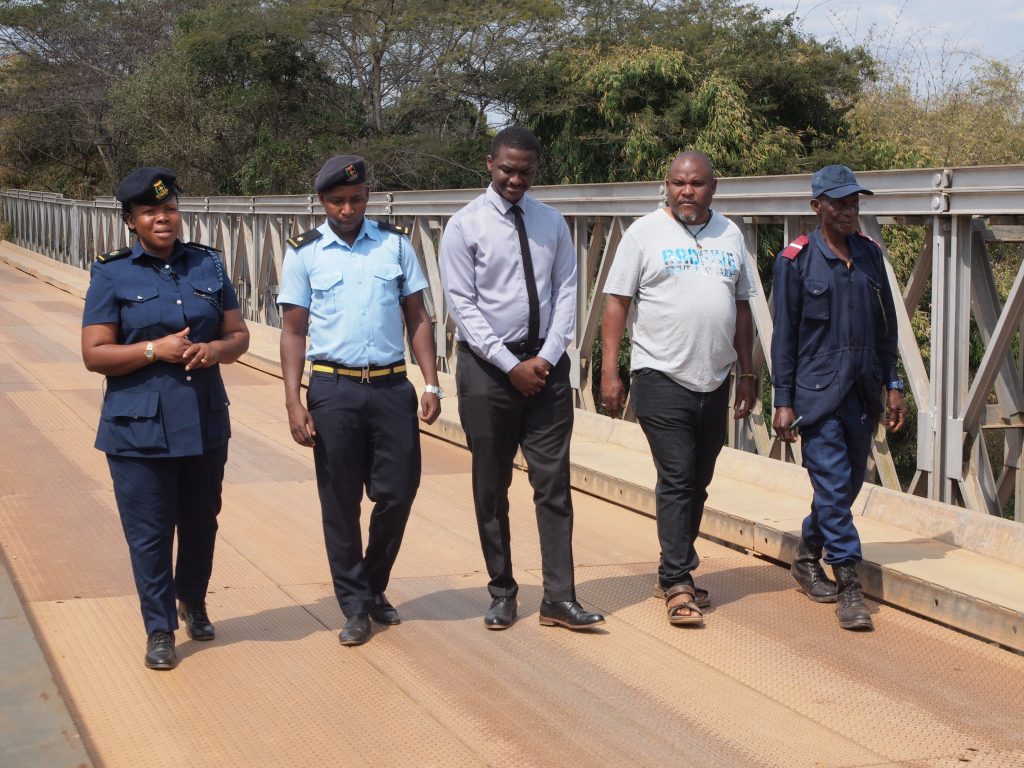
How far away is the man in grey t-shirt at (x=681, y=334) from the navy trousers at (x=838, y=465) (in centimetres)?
41

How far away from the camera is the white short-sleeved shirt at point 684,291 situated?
546 centimetres

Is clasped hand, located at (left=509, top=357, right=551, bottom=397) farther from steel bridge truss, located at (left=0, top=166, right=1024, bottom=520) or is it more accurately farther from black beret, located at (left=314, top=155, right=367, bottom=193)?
steel bridge truss, located at (left=0, top=166, right=1024, bottom=520)

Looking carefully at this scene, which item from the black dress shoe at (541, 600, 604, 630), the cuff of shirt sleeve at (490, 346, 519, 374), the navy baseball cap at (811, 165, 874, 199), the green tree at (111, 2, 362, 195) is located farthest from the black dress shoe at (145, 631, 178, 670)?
the green tree at (111, 2, 362, 195)

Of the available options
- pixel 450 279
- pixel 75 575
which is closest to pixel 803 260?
pixel 450 279

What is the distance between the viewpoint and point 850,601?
553cm

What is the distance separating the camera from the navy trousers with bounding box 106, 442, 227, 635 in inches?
191

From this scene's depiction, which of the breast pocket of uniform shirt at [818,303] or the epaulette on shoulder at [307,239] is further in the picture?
the breast pocket of uniform shirt at [818,303]

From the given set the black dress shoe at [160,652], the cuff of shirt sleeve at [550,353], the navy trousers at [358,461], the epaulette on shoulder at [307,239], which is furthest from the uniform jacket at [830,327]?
the black dress shoe at [160,652]

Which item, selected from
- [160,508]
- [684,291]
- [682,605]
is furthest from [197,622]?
[684,291]

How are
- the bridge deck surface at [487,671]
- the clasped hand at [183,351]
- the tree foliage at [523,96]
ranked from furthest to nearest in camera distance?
the tree foliage at [523,96] → the clasped hand at [183,351] → the bridge deck surface at [487,671]

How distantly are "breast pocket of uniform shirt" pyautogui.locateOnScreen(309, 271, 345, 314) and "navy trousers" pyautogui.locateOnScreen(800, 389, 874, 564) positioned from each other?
6.65ft

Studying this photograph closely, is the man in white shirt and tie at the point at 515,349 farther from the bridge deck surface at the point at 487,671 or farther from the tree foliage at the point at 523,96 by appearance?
the tree foliage at the point at 523,96

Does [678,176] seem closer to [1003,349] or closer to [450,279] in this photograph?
[450,279]

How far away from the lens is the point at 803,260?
5.59m
